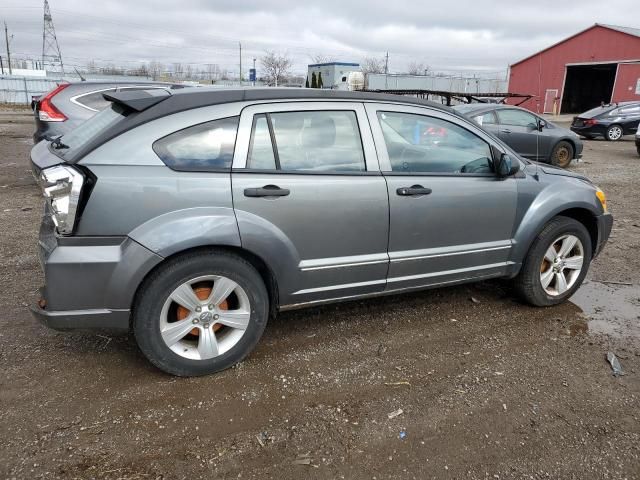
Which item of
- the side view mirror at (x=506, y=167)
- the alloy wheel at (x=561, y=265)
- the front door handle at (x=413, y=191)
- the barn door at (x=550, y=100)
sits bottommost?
the alloy wheel at (x=561, y=265)

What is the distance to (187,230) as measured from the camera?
2.73 metres

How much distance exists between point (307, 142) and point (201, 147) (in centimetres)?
70

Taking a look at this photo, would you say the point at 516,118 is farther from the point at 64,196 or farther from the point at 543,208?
the point at 64,196

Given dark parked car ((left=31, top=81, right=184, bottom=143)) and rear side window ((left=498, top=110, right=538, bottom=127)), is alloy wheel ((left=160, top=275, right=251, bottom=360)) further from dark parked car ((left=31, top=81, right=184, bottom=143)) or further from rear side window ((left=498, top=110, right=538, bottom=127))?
rear side window ((left=498, top=110, right=538, bottom=127))

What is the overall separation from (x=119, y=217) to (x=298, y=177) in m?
1.09

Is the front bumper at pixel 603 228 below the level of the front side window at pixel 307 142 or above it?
below

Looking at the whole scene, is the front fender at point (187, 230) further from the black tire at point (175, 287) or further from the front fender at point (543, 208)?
the front fender at point (543, 208)

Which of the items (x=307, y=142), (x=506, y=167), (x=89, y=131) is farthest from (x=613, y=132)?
(x=89, y=131)

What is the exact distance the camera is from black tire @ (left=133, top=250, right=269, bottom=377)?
9.09 ft

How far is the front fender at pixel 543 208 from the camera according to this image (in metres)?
3.89

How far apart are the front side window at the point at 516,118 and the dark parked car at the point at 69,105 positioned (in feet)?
25.6

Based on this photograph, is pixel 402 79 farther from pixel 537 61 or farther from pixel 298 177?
pixel 298 177

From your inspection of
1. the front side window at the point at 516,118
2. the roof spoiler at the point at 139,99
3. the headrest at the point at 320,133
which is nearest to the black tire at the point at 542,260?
the headrest at the point at 320,133

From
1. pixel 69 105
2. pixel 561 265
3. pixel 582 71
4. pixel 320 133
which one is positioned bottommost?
pixel 561 265
